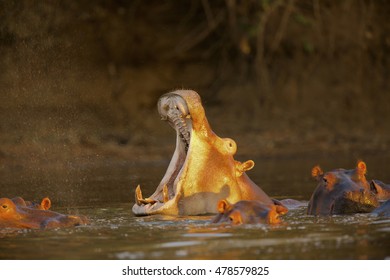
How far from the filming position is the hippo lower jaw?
9.41m

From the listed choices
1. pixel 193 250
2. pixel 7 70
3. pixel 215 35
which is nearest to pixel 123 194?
pixel 193 250

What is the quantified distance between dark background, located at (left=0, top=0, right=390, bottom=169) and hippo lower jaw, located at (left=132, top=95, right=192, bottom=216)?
6.27 m

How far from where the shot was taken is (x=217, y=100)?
694 inches

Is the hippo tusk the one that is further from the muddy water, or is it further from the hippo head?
the hippo head

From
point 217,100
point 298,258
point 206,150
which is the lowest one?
point 298,258

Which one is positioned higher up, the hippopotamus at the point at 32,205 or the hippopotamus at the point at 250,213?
the hippopotamus at the point at 32,205

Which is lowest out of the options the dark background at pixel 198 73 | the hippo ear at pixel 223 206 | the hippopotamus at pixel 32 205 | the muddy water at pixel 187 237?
the muddy water at pixel 187 237

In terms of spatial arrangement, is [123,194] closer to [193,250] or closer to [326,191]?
[326,191]

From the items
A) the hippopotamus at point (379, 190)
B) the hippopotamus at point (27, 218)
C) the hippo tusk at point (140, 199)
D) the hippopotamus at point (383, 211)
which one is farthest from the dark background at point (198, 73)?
the hippopotamus at point (383, 211)

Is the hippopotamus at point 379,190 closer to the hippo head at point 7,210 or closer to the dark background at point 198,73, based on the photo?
the hippo head at point 7,210

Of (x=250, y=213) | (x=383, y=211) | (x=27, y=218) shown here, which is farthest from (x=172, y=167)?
(x=383, y=211)

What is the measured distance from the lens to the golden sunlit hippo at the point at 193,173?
30.9 feet

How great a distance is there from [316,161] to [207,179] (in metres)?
6.16

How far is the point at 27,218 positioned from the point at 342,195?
7.23 feet
